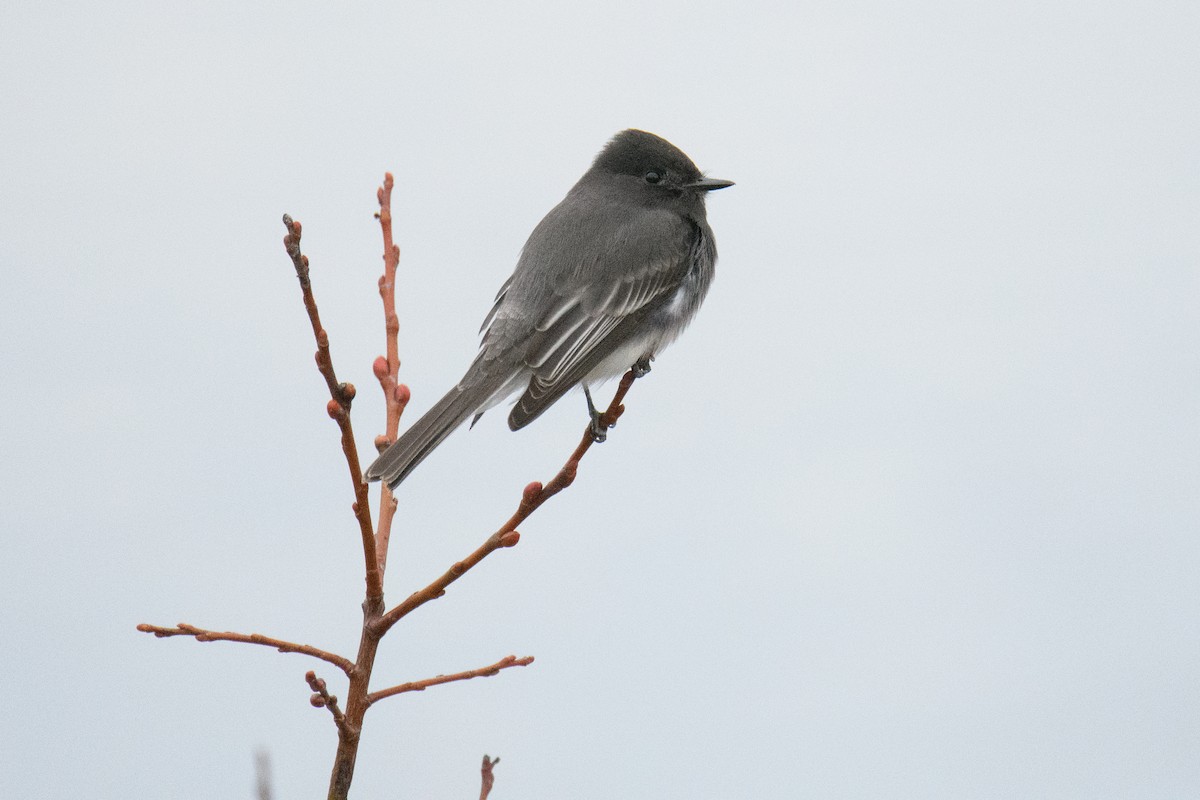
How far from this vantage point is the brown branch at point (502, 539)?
138 cm

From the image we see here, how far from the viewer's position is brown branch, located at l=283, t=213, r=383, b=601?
3.85ft

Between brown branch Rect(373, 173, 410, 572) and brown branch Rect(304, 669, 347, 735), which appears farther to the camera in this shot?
brown branch Rect(373, 173, 410, 572)

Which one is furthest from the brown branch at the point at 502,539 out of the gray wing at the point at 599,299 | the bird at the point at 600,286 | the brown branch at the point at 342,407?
the gray wing at the point at 599,299

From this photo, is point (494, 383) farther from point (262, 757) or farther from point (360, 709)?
point (262, 757)

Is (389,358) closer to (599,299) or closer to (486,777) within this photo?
(486,777)

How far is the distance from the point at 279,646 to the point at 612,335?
4.81 ft

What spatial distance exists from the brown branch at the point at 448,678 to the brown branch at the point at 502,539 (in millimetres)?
73

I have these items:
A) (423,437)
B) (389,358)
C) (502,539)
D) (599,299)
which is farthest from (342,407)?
(599,299)

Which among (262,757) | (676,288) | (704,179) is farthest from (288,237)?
(704,179)

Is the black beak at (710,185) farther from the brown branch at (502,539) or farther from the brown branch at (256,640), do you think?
the brown branch at (256,640)

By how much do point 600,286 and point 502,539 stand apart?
54.2 inches

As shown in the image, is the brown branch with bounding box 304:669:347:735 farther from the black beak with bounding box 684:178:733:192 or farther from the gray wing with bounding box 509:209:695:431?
the black beak with bounding box 684:178:733:192

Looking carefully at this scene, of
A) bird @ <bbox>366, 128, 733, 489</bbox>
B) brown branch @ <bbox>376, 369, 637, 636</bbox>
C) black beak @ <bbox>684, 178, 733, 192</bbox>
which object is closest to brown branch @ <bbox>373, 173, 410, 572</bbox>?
brown branch @ <bbox>376, 369, 637, 636</bbox>

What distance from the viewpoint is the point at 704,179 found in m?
3.14
